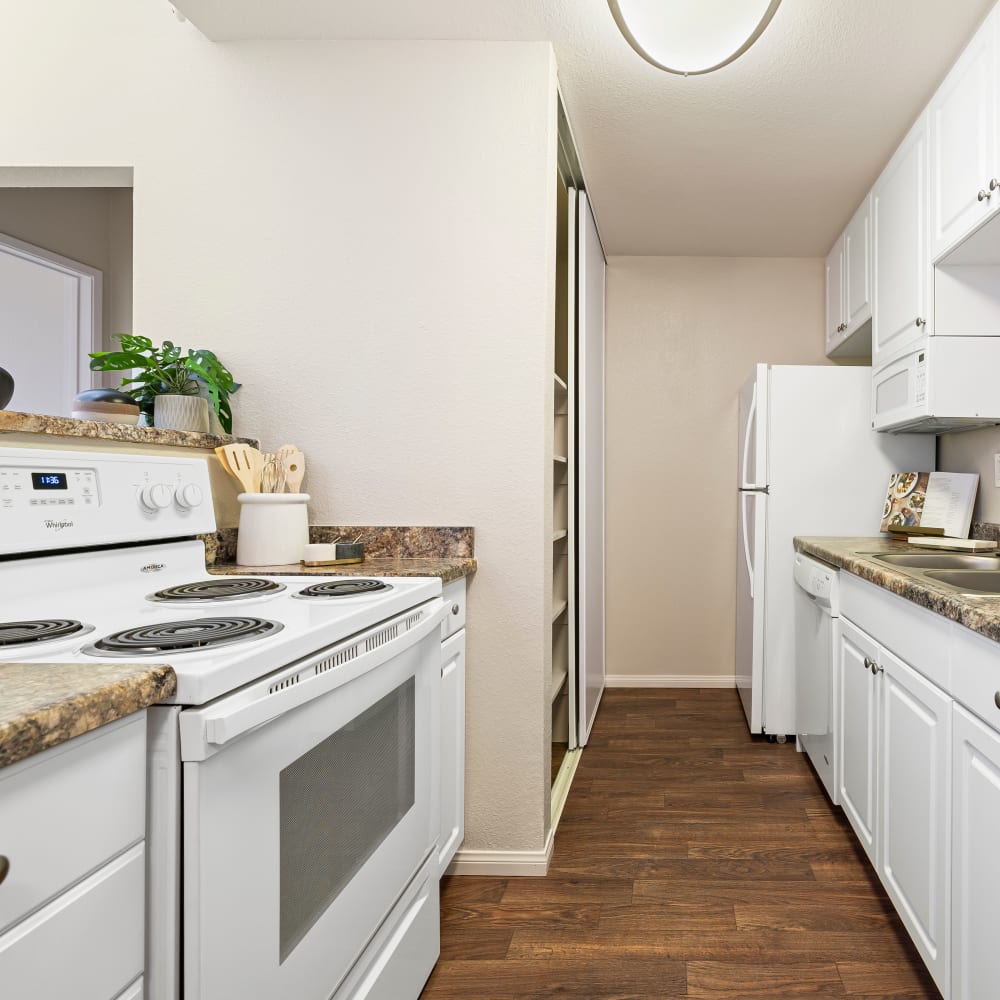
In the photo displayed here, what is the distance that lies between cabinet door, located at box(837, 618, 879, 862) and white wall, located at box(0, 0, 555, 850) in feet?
2.80

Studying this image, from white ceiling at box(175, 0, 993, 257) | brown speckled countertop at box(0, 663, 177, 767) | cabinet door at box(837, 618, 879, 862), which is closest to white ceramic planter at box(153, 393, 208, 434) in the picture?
white ceiling at box(175, 0, 993, 257)

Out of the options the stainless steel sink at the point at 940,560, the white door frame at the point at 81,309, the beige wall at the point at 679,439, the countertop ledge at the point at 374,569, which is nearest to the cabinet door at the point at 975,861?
the stainless steel sink at the point at 940,560

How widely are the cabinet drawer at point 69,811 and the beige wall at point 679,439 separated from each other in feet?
11.7

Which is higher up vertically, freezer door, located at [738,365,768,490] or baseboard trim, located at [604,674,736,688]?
freezer door, located at [738,365,768,490]

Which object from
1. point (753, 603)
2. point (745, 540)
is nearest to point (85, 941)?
point (753, 603)

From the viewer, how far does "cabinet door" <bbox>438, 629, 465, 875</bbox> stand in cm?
190

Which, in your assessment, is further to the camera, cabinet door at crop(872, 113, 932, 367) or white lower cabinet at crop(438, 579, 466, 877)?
cabinet door at crop(872, 113, 932, 367)

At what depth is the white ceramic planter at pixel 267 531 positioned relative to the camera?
197 centimetres

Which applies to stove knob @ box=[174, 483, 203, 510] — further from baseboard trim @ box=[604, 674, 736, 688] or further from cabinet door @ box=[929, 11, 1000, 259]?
baseboard trim @ box=[604, 674, 736, 688]

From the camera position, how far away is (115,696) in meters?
0.76

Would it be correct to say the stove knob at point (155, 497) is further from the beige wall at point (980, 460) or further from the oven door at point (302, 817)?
the beige wall at point (980, 460)

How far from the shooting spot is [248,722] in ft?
2.95

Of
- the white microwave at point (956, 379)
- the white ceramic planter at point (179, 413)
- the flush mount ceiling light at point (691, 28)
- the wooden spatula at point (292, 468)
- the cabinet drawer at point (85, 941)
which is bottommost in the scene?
the cabinet drawer at point (85, 941)

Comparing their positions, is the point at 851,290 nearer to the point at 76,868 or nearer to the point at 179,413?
the point at 179,413
